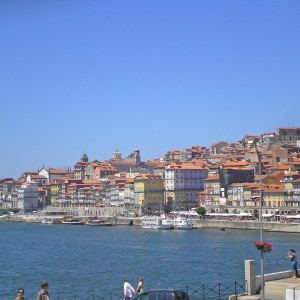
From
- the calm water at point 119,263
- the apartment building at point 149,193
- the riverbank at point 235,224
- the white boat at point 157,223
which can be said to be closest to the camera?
the calm water at point 119,263

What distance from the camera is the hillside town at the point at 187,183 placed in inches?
2645

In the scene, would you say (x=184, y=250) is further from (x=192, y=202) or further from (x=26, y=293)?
(x=192, y=202)

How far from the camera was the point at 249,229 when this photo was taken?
57.0 metres

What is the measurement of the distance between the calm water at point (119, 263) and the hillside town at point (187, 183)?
36.4ft

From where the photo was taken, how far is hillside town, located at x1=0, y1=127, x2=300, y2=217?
220 ft

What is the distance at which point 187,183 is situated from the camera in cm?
8356

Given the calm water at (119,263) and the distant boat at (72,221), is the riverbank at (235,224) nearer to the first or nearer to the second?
the distant boat at (72,221)

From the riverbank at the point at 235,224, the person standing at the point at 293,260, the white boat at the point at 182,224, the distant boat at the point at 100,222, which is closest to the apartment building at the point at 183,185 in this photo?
the riverbank at the point at 235,224

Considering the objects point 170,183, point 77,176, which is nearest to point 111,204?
point 170,183

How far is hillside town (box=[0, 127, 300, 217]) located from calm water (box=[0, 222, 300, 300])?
36.4ft

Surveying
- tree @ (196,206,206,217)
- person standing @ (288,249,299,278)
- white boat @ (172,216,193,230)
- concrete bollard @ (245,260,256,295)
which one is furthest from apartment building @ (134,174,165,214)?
concrete bollard @ (245,260,256,295)

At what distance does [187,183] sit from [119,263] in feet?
173

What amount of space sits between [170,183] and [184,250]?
1792 inches

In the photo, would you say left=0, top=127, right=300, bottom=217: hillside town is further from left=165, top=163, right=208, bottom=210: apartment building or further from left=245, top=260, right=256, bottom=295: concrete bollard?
left=245, top=260, right=256, bottom=295: concrete bollard
